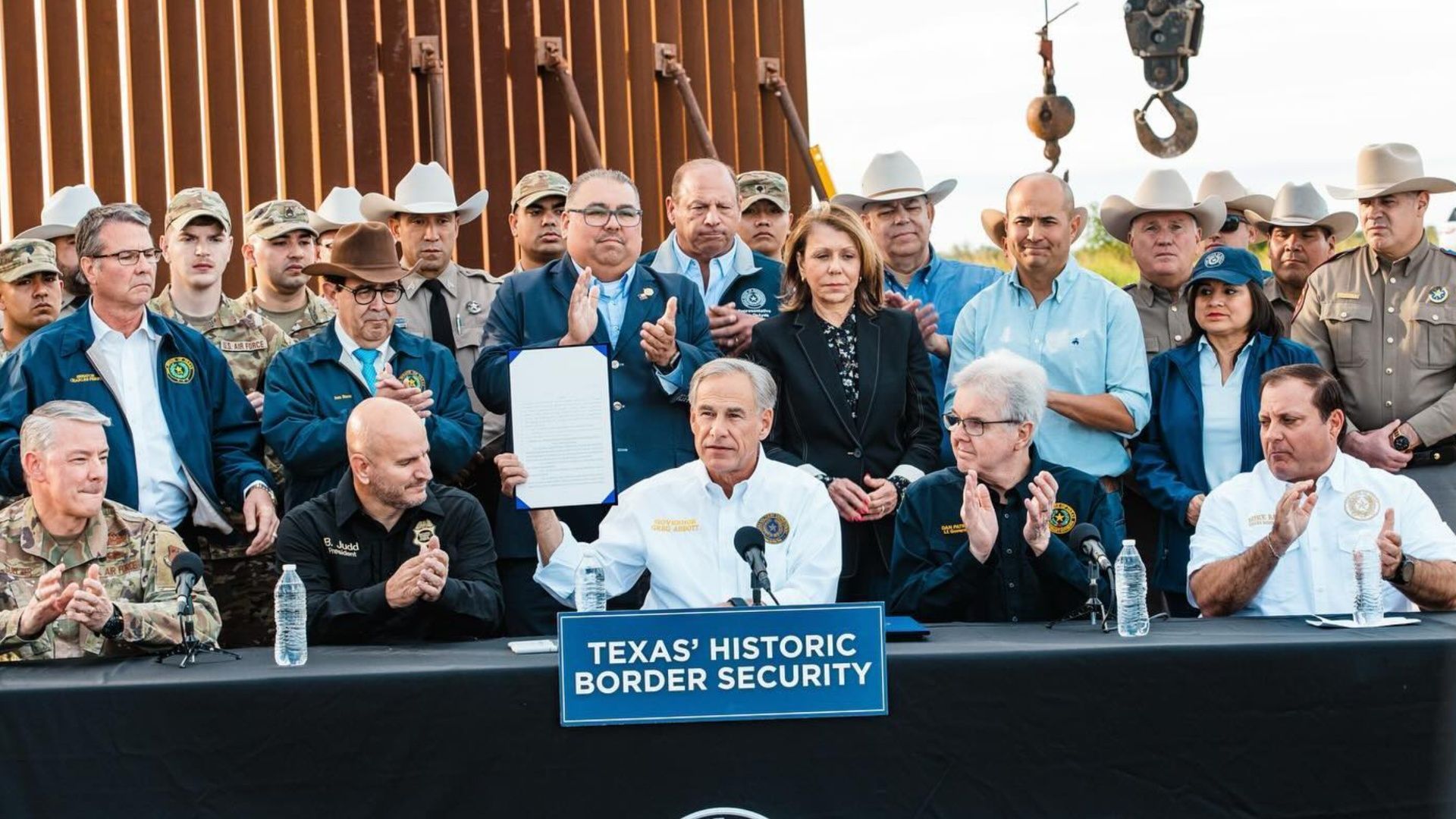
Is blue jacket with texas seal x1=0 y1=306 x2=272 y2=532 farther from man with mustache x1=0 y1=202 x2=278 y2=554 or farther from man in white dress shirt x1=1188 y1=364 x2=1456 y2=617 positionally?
man in white dress shirt x1=1188 y1=364 x2=1456 y2=617

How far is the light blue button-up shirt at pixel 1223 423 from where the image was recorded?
18.7ft

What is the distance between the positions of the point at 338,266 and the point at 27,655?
1.69 metres

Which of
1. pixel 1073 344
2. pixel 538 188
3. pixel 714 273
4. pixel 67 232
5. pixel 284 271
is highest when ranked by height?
pixel 538 188

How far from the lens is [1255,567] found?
455cm

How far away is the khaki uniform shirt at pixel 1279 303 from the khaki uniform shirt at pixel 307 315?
3684 millimetres

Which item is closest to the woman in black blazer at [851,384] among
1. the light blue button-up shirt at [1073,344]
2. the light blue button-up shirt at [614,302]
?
the light blue button-up shirt at [1073,344]

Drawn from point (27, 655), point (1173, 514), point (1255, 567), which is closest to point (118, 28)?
point (27, 655)

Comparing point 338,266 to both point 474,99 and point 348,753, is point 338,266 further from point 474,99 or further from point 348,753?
point 474,99

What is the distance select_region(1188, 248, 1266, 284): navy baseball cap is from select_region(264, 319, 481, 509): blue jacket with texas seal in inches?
96.5

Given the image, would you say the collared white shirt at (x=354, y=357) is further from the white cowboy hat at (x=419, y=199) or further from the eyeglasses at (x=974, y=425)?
the eyeglasses at (x=974, y=425)

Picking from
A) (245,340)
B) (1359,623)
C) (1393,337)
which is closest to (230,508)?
(245,340)

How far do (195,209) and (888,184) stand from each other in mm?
2560

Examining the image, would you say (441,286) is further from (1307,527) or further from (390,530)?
(1307,527)

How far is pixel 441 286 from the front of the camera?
6.63m
